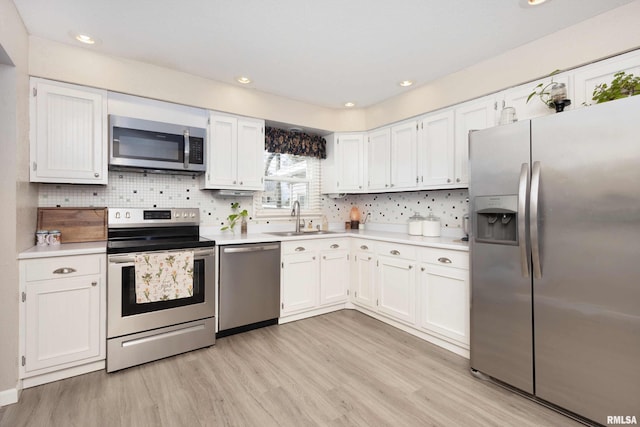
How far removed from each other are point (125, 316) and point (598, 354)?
3.14m

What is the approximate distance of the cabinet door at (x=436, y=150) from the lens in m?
2.89

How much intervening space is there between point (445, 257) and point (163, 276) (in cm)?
241

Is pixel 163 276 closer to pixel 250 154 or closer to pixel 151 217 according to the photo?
pixel 151 217

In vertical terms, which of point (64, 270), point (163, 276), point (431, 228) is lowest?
point (163, 276)

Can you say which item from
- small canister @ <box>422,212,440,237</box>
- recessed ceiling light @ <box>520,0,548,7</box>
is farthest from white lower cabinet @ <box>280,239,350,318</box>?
recessed ceiling light @ <box>520,0,548,7</box>

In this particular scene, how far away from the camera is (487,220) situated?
2125 mm

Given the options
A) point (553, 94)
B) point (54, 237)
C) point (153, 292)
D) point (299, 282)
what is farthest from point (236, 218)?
point (553, 94)

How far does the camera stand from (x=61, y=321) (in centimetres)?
206

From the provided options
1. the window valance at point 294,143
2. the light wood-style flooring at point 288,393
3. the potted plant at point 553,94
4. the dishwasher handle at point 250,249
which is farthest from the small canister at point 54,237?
the potted plant at point 553,94

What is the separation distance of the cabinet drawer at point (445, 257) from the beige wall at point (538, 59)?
1.46 meters

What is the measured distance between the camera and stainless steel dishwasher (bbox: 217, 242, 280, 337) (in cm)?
275

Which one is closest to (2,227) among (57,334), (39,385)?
(57,334)

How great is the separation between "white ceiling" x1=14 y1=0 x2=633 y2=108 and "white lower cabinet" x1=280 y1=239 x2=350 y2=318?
1832 mm

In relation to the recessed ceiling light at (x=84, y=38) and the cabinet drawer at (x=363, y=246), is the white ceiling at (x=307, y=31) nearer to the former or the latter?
the recessed ceiling light at (x=84, y=38)
